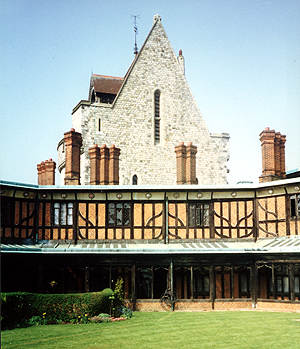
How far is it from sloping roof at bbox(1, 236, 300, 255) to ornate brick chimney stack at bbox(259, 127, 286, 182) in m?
3.21

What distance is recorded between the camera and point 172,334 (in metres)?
16.2

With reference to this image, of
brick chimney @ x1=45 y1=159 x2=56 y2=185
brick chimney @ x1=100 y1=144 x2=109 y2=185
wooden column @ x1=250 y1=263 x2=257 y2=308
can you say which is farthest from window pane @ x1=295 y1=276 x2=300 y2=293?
brick chimney @ x1=45 y1=159 x2=56 y2=185

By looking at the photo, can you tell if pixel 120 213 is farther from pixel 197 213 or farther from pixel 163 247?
pixel 197 213

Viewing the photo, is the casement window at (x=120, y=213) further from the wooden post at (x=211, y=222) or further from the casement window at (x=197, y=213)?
the wooden post at (x=211, y=222)

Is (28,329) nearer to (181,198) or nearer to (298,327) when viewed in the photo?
(298,327)

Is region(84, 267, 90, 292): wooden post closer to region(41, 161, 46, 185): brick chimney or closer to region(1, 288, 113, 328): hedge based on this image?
region(1, 288, 113, 328): hedge

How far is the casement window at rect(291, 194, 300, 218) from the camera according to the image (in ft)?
76.0

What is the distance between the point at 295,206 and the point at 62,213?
10068 mm

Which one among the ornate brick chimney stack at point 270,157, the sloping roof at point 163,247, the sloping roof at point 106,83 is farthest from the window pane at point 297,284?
the sloping roof at point 106,83

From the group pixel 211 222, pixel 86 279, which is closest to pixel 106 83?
pixel 211 222

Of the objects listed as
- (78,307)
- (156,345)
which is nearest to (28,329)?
(78,307)

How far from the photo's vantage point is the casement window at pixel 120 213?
2509 centimetres

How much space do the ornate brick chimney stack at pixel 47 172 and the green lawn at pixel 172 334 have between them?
10900 millimetres

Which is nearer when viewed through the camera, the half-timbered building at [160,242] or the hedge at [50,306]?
the hedge at [50,306]
